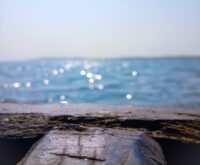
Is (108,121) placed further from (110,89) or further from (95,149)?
(110,89)

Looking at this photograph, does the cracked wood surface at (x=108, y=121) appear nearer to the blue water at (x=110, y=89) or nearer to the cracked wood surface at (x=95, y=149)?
the cracked wood surface at (x=95, y=149)

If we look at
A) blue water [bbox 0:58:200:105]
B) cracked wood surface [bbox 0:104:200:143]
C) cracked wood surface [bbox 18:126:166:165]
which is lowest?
cracked wood surface [bbox 18:126:166:165]

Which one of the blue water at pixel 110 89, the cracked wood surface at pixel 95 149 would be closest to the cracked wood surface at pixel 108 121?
the cracked wood surface at pixel 95 149

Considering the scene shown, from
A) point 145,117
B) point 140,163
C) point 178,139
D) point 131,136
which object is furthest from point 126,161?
point 145,117

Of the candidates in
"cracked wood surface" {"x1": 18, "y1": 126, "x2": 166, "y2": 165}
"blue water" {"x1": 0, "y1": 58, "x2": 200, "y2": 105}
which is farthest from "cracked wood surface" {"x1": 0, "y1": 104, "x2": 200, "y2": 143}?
"blue water" {"x1": 0, "y1": 58, "x2": 200, "y2": 105}

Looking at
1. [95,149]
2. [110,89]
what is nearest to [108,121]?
[95,149]

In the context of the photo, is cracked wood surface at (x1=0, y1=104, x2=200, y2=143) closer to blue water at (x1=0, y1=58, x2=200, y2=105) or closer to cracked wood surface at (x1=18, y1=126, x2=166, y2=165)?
cracked wood surface at (x1=18, y1=126, x2=166, y2=165)

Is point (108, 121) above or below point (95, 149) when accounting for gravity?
above
